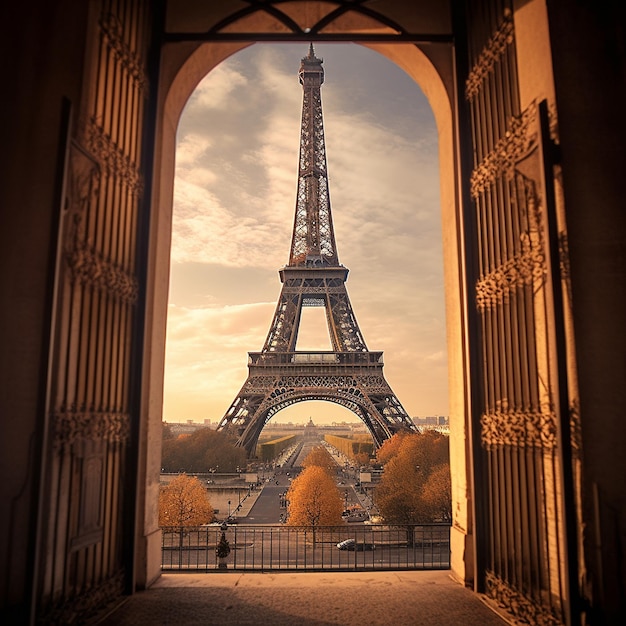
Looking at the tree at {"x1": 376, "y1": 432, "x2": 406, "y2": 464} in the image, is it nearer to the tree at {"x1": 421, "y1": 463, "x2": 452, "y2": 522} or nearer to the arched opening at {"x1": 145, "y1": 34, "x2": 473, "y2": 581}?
the tree at {"x1": 421, "y1": 463, "x2": 452, "y2": 522}

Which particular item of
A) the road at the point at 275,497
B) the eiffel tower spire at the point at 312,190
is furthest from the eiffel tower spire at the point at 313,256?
the road at the point at 275,497

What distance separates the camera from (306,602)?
525 centimetres

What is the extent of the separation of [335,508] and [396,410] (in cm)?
1317

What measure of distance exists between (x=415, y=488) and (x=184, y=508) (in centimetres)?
1028

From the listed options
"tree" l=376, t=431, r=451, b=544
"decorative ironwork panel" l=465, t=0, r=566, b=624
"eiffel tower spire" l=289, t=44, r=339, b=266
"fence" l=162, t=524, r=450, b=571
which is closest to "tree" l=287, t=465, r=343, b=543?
"fence" l=162, t=524, r=450, b=571

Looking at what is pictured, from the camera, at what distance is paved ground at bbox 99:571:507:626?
4.80 meters

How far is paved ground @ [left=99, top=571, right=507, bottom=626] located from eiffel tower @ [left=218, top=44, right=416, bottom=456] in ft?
103

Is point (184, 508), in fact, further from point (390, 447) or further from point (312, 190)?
point (312, 190)

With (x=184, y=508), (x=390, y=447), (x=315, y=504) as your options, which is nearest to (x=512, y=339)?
(x=315, y=504)

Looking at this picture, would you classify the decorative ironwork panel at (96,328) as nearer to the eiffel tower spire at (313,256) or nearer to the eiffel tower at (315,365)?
the eiffel tower at (315,365)

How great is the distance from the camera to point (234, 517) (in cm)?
2956

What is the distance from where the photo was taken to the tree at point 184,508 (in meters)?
25.4

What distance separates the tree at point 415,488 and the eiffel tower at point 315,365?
718 centimetres

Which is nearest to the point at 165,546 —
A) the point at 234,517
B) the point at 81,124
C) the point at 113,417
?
the point at 234,517
